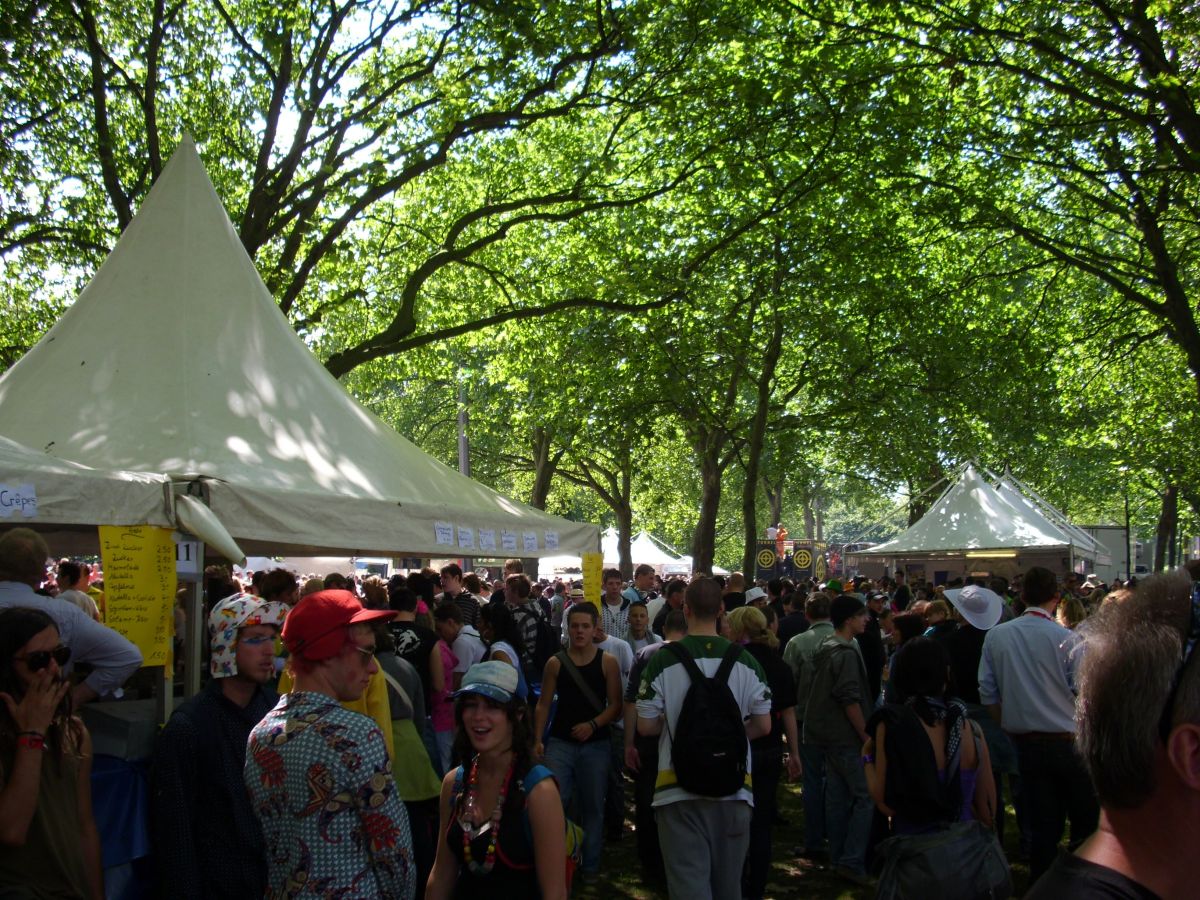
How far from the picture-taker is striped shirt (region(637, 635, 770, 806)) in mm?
5539

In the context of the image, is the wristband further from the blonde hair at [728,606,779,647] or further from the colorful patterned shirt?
the blonde hair at [728,606,779,647]

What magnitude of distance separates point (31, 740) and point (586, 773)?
490 cm

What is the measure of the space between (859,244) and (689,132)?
4.21 m

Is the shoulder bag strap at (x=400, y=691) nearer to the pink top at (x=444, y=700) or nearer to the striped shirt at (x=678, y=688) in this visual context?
the striped shirt at (x=678, y=688)

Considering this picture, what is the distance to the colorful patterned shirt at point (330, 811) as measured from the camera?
3232mm

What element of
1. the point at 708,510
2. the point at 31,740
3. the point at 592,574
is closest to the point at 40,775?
the point at 31,740

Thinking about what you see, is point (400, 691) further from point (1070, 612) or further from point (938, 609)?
point (938, 609)

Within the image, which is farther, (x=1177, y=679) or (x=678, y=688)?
(x=678, y=688)

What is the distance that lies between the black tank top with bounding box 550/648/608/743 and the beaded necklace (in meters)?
4.08

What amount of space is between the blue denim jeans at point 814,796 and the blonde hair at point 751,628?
1.33 m

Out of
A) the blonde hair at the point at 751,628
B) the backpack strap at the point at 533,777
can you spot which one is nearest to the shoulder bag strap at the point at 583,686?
the blonde hair at the point at 751,628

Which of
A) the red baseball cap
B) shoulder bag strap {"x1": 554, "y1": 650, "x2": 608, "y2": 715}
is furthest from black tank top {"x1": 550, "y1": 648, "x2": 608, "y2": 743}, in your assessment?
the red baseball cap

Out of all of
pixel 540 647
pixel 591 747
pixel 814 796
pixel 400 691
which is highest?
pixel 400 691

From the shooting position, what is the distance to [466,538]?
26.8ft
